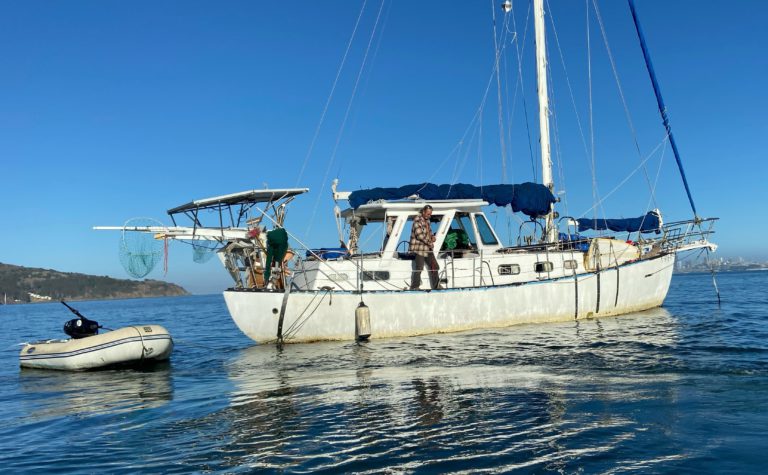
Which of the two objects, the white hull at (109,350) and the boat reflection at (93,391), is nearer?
the boat reflection at (93,391)

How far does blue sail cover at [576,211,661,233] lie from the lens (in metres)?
19.8

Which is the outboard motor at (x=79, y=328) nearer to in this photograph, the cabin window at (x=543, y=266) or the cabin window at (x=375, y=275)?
the cabin window at (x=375, y=275)

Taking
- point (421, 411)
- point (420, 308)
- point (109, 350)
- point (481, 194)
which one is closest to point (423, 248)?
point (420, 308)

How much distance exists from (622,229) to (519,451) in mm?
16350

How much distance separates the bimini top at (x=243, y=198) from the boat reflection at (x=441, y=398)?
4127mm

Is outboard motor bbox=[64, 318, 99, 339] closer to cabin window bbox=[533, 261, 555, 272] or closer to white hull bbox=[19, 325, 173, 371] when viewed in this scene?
white hull bbox=[19, 325, 173, 371]

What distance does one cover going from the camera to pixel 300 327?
47.9 ft

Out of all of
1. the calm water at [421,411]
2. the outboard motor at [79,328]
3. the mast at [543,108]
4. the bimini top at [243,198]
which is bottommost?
the calm water at [421,411]

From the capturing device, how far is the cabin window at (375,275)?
15.4 m

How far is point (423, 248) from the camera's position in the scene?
15.3m

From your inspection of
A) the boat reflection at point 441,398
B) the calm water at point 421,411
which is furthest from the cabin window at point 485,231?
the calm water at point 421,411

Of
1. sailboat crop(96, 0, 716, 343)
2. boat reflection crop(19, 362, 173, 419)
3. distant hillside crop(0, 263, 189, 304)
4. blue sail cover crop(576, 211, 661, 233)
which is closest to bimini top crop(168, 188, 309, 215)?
sailboat crop(96, 0, 716, 343)

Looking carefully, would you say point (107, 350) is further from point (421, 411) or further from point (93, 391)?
point (421, 411)

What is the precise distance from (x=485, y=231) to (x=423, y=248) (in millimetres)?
2911
